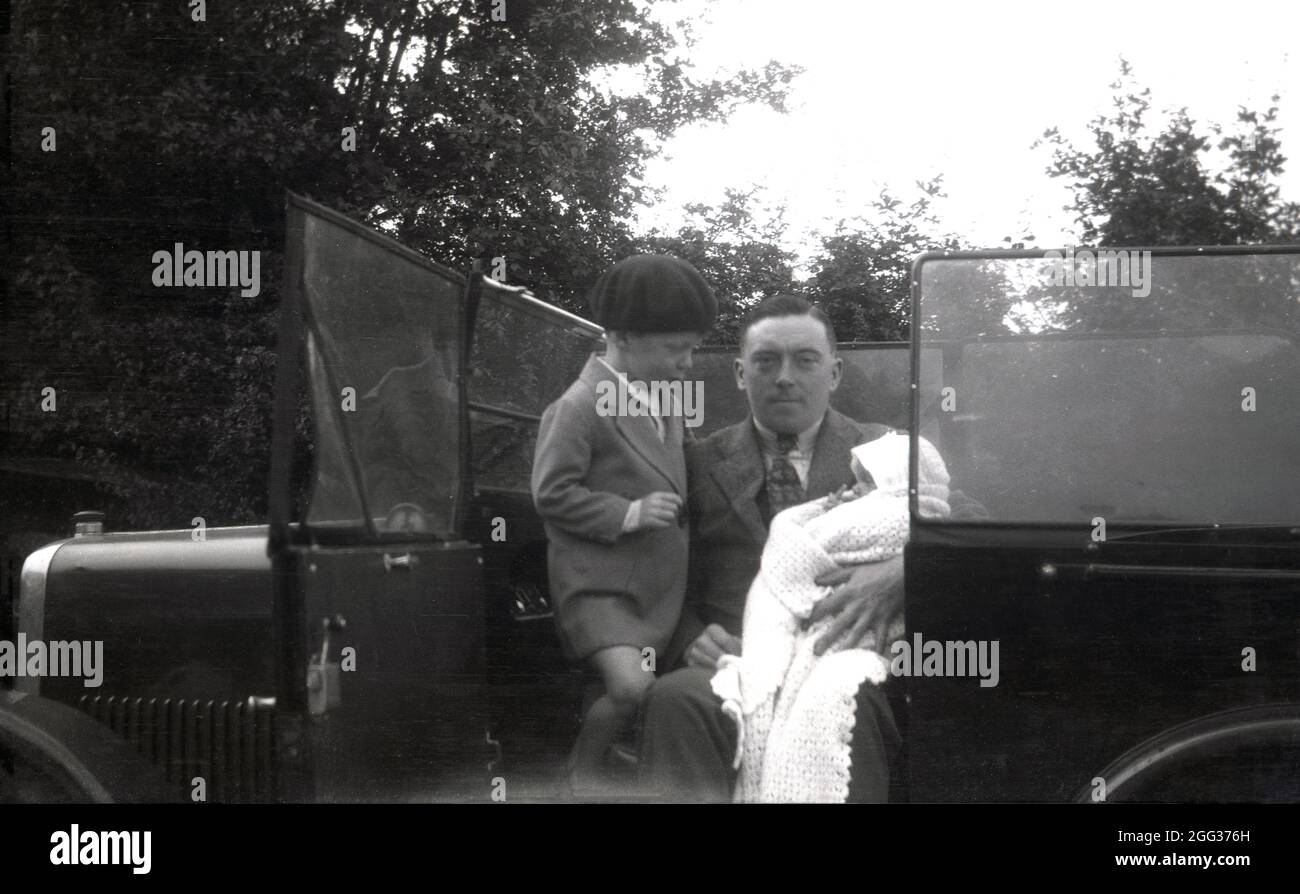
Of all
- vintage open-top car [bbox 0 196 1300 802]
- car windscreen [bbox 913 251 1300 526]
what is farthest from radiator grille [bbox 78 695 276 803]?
car windscreen [bbox 913 251 1300 526]

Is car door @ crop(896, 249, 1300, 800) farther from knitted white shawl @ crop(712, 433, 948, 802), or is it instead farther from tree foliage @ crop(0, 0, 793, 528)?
tree foliage @ crop(0, 0, 793, 528)

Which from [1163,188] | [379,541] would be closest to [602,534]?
[379,541]

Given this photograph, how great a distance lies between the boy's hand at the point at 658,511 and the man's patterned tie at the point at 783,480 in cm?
30

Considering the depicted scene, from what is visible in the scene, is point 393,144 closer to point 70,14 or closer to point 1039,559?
point 70,14

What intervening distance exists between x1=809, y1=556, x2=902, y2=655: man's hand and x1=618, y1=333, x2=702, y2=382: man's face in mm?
703

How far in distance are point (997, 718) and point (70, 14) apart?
11.4 feet

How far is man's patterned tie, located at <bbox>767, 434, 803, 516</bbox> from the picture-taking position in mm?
2898

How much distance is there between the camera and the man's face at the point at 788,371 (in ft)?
9.28

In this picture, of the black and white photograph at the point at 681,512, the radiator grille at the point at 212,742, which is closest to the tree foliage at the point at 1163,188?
the black and white photograph at the point at 681,512

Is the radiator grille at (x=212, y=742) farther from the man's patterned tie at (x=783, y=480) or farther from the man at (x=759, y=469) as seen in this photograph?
the man's patterned tie at (x=783, y=480)

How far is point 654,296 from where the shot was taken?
2.76m

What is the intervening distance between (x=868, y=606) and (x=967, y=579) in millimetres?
281
